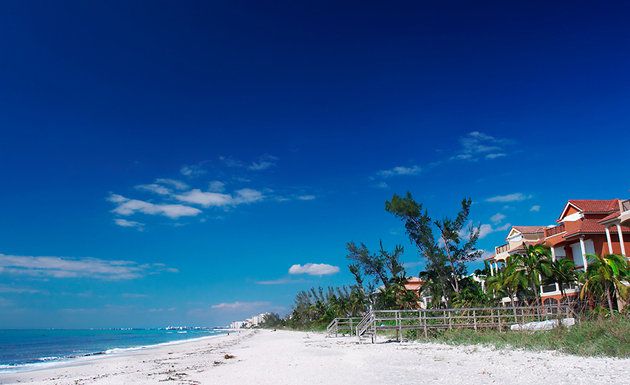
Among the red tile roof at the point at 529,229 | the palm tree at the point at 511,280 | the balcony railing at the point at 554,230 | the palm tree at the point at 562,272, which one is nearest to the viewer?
the palm tree at the point at 562,272

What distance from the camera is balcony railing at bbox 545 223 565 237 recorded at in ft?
120

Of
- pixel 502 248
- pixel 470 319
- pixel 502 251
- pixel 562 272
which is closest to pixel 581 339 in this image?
pixel 470 319

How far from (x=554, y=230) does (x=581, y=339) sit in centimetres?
2591

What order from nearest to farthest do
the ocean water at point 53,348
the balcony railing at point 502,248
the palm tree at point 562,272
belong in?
the palm tree at point 562,272 → the ocean water at point 53,348 → the balcony railing at point 502,248

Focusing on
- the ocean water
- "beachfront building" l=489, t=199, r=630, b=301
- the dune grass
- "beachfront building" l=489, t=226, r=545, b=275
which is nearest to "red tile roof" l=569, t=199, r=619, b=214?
"beachfront building" l=489, t=199, r=630, b=301

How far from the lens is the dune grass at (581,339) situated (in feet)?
40.4

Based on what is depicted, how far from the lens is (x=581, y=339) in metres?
14.0

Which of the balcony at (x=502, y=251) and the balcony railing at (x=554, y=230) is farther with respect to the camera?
the balcony at (x=502, y=251)

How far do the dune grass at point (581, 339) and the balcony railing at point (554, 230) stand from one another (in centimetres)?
2140

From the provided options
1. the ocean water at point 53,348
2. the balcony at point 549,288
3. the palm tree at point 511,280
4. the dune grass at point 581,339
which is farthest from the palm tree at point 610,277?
the ocean water at point 53,348

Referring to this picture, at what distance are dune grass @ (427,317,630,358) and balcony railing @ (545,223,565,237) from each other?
21.4 meters

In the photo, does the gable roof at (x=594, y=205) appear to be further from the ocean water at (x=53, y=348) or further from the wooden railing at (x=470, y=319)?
the ocean water at (x=53, y=348)

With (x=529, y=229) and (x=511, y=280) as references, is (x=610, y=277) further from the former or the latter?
(x=529, y=229)

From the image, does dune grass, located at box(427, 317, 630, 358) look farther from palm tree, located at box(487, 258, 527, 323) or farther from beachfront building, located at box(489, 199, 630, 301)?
beachfront building, located at box(489, 199, 630, 301)
